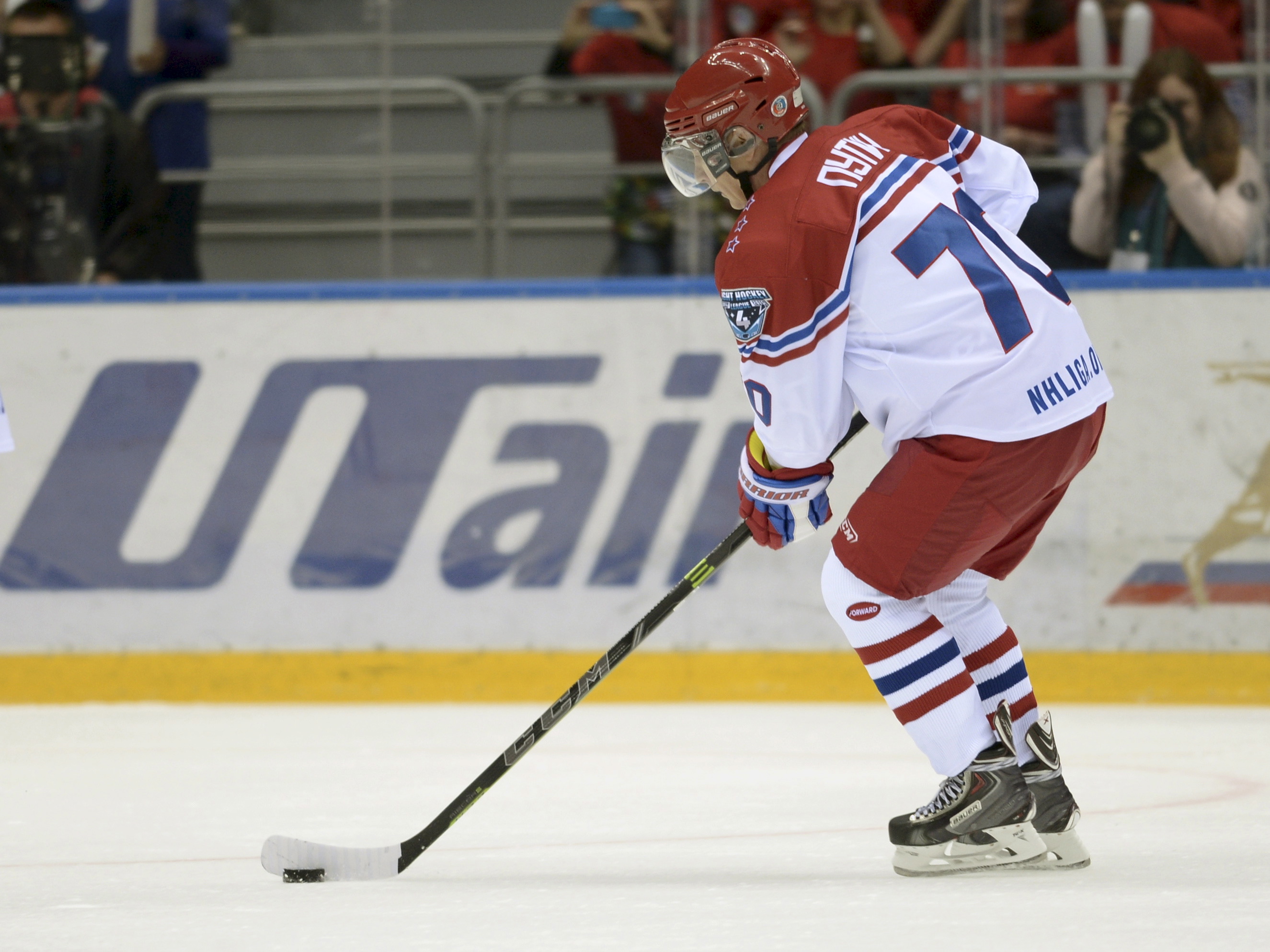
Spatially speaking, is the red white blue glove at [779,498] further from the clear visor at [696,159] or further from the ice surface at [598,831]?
the ice surface at [598,831]

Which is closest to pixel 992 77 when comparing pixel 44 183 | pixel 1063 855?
pixel 44 183

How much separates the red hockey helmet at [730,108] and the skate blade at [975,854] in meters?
1.05

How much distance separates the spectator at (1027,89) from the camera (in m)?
5.14

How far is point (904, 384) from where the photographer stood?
263 centimetres

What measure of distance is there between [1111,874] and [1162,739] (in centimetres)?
170

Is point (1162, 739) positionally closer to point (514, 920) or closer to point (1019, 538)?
point (1019, 538)

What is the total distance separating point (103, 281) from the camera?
17.2 ft

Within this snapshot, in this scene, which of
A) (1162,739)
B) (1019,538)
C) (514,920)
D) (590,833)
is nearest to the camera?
(514,920)

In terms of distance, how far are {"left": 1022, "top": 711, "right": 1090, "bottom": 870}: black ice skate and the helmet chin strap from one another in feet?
3.11

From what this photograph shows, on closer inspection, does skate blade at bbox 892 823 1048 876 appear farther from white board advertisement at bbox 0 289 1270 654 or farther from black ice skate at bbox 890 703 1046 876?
white board advertisement at bbox 0 289 1270 654

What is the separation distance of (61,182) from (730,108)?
10.5ft

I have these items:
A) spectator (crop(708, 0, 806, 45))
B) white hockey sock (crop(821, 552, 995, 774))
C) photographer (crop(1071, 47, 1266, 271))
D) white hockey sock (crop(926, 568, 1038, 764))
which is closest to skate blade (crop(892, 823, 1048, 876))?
white hockey sock (crop(821, 552, 995, 774))

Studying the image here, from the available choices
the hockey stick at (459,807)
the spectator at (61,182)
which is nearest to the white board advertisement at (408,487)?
the spectator at (61,182)

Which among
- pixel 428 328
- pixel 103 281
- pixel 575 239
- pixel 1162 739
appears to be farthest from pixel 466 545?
pixel 1162 739
